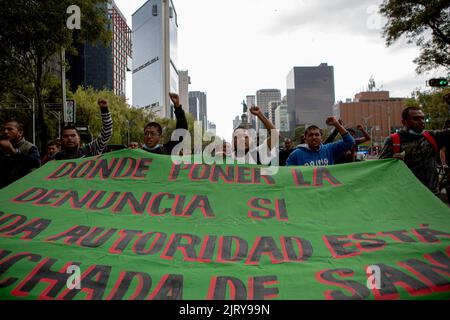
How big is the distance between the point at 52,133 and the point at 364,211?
29652mm

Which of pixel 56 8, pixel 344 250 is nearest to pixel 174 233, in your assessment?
pixel 344 250

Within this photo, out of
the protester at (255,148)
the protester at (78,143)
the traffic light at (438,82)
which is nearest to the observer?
the protester at (255,148)

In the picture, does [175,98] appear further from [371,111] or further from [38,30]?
[371,111]

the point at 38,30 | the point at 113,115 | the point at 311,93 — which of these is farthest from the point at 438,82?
the point at 311,93

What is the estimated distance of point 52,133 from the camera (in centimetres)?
2842

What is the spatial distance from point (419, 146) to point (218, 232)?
8.10ft

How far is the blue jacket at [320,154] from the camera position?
4.39 m

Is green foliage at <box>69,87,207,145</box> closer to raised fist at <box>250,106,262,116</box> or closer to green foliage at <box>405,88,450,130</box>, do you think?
green foliage at <box>405,88,450,130</box>

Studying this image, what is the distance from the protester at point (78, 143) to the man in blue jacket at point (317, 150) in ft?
8.32

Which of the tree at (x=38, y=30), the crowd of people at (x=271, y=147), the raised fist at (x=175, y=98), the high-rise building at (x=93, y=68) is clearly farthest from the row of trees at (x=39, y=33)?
the high-rise building at (x=93, y=68)

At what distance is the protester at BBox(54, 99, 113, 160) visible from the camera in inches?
179

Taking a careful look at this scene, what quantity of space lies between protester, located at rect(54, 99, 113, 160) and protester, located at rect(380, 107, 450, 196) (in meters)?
3.57

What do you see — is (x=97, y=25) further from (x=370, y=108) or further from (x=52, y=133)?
(x=370, y=108)

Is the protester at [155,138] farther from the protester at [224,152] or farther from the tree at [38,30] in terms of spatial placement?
the tree at [38,30]
